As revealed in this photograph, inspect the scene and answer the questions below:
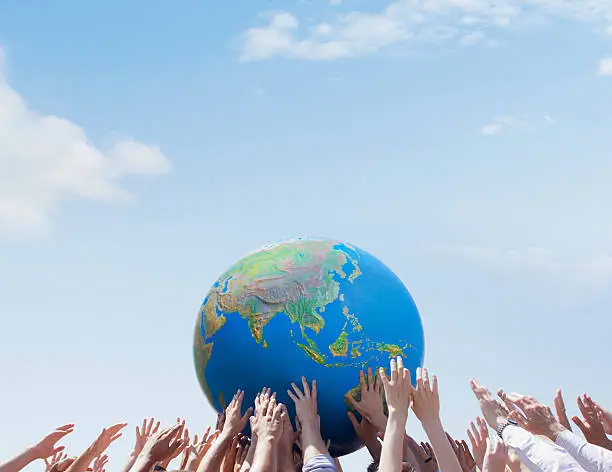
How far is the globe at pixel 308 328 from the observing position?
6.57 metres

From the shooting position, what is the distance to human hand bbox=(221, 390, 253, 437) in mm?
6256

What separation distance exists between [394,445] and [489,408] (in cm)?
122

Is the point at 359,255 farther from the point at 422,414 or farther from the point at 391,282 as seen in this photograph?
the point at 422,414

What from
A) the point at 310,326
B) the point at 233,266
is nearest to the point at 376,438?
the point at 310,326

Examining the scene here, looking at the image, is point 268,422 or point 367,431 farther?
point 367,431

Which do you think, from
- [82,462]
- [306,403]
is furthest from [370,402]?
[82,462]

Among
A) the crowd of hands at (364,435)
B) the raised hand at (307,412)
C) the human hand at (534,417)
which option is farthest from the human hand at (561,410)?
the raised hand at (307,412)

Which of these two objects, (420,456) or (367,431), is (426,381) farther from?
(420,456)

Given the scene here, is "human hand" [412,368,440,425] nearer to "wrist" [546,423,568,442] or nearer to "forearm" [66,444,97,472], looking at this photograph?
"wrist" [546,423,568,442]

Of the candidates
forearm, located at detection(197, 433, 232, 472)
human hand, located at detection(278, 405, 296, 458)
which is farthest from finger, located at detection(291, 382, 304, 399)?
forearm, located at detection(197, 433, 232, 472)

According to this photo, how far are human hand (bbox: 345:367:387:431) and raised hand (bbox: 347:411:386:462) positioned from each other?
0.10 meters

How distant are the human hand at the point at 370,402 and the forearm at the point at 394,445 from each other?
134cm

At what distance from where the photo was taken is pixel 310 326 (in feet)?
21.6

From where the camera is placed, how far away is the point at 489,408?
5.75m
